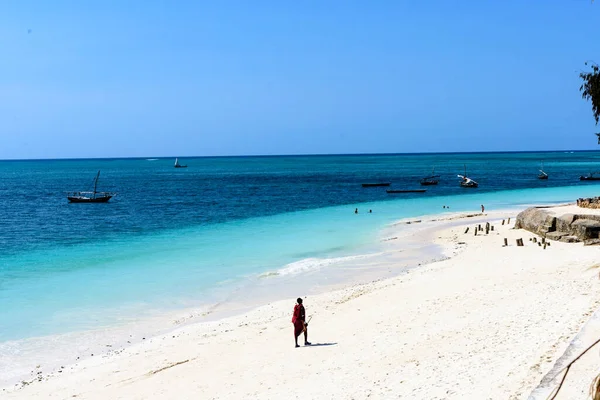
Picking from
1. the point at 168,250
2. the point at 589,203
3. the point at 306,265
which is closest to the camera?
the point at 306,265

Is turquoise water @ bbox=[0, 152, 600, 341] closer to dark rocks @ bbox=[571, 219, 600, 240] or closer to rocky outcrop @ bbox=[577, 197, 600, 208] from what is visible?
dark rocks @ bbox=[571, 219, 600, 240]

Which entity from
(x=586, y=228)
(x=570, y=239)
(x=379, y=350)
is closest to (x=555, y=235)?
(x=570, y=239)

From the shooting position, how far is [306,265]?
97.4 feet

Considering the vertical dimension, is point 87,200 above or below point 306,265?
above

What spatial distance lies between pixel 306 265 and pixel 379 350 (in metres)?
15.5

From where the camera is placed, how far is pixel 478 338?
13.7 m

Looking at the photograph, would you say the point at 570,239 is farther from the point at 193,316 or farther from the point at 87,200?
the point at 87,200

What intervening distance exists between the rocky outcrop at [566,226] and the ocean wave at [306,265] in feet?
35.1

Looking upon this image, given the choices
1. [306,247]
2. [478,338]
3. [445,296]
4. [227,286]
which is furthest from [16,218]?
[478,338]

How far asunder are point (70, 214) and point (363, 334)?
5250 cm

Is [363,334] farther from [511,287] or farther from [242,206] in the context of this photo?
[242,206]

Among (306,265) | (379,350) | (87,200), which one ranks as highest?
(87,200)

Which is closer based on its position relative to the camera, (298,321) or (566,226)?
(298,321)

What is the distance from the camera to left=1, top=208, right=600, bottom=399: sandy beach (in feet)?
37.1
